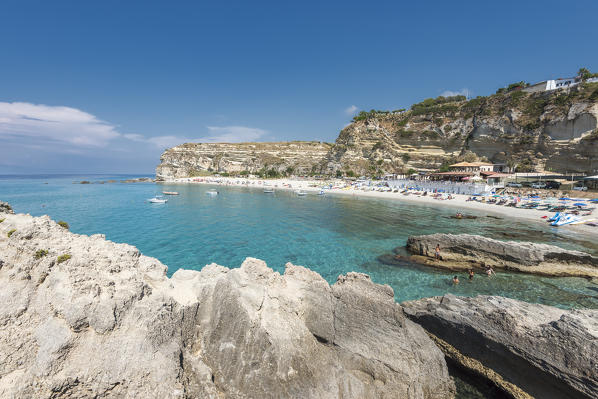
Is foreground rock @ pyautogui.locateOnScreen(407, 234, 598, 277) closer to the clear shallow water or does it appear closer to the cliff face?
the clear shallow water

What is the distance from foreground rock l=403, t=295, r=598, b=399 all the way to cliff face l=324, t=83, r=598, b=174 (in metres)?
62.5

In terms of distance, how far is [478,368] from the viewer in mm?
7160

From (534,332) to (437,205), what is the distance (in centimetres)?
4020

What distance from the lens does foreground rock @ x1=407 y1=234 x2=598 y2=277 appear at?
570 inches

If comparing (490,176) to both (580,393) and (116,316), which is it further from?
(116,316)

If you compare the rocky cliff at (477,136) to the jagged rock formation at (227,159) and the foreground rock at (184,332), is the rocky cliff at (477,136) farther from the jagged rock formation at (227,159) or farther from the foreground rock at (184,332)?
the foreground rock at (184,332)

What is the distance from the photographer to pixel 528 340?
6.47m

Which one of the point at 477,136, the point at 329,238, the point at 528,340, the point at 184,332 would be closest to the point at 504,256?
the point at 528,340

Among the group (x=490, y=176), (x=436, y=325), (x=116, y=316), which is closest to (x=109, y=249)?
(x=116, y=316)

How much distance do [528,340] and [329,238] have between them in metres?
16.9

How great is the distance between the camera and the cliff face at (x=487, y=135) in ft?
159

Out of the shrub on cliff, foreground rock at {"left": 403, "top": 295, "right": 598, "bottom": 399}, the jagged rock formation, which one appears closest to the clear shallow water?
foreground rock at {"left": 403, "top": 295, "right": 598, "bottom": 399}

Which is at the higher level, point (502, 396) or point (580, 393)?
point (580, 393)

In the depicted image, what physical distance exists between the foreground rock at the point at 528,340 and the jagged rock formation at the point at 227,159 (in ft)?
351
